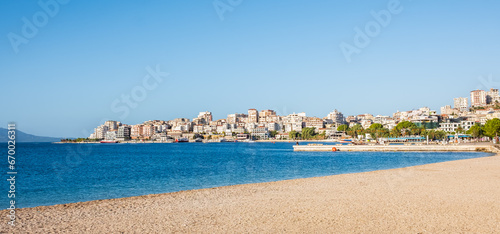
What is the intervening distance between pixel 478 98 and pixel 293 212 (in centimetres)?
17983

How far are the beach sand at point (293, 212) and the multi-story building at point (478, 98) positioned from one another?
16944 cm

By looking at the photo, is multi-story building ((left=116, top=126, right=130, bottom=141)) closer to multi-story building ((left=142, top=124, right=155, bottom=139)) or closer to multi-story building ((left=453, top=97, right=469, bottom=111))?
multi-story building ((left=142, top=124, right=155, bottom=139))

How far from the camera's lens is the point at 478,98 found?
16438cm

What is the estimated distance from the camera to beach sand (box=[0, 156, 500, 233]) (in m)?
7.88

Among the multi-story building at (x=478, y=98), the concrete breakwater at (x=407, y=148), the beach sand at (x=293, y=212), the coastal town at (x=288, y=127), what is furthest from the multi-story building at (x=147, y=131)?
the beach sand at (x=293, y=212)

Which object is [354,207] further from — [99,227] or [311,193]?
[99,227]

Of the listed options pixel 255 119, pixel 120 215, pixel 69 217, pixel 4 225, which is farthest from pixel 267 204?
pixel 255 119

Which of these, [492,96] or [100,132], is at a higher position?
[492,96]

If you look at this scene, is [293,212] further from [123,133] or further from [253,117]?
[253,117]

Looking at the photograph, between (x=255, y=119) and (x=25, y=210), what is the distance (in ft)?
606

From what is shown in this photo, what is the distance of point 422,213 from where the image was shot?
895 centimetres

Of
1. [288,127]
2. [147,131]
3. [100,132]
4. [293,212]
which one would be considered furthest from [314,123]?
[293,212]

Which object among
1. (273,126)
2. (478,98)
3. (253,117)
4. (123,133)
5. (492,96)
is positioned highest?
(492,96)

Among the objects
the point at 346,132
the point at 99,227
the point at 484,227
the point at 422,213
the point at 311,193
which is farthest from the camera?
the point at 346,132
